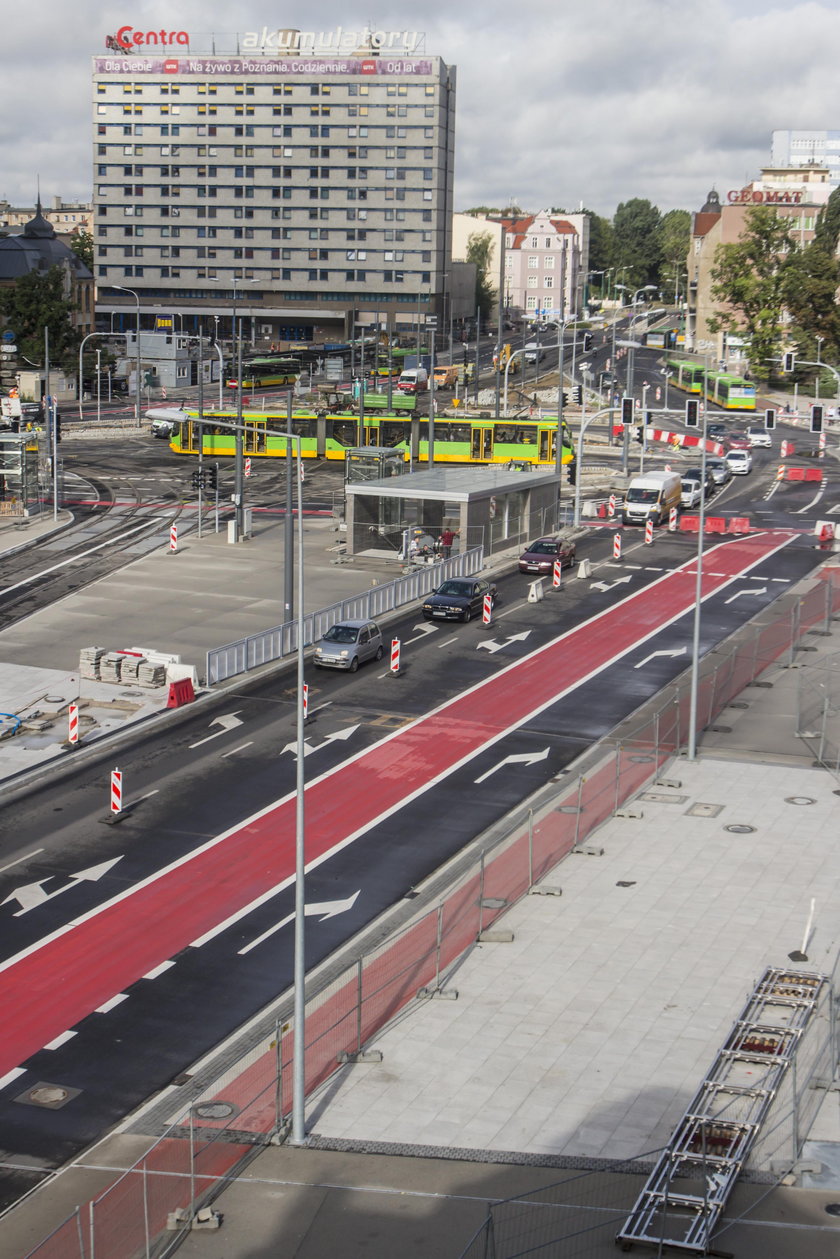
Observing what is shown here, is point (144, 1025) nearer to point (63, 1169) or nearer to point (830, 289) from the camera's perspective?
point (63, 1169)

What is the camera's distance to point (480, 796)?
3547cm

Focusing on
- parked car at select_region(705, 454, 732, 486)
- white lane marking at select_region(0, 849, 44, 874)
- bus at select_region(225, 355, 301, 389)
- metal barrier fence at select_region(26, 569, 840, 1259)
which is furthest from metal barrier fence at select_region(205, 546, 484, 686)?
bus at select_region(225, 355, 301, 389)

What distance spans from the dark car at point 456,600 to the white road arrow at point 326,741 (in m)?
12.4

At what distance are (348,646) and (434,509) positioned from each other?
17.7 meters

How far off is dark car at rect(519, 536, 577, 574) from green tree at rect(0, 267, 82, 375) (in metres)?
76.8

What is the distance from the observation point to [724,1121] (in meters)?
19.8

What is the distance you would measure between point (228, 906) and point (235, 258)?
14933 centimetres

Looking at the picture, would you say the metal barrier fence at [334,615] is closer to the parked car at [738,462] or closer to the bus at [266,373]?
the parked car at [738,462]

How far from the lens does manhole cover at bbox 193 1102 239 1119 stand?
21.1 meters

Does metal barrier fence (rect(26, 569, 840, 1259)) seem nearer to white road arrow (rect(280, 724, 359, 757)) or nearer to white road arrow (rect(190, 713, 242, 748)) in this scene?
white road arrow (rect(280, 724, 359, 757))

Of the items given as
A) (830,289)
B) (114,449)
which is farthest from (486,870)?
(830,289)

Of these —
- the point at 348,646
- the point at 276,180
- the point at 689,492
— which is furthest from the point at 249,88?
the point at 348,646

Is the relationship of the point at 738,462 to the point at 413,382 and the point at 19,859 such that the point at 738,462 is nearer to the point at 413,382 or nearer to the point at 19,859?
the point at 413,382

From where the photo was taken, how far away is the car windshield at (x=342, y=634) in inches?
1820
